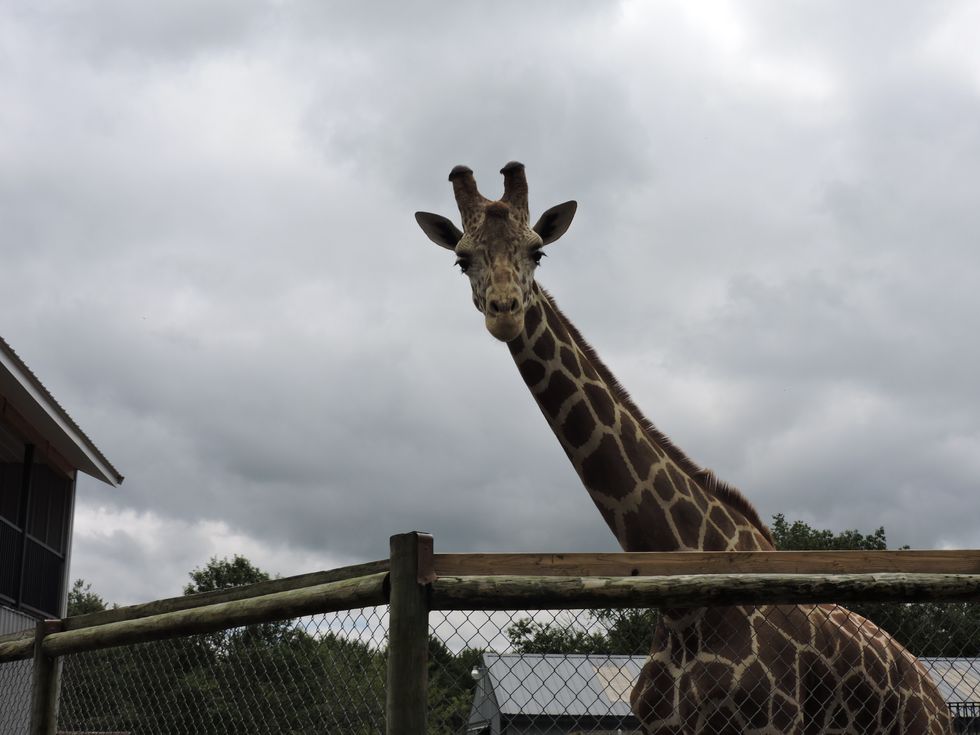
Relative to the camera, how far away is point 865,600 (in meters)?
3.04

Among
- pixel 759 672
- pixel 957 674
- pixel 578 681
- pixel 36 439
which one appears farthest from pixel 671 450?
pixel 36 439

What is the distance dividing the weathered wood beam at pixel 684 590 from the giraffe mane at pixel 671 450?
2325 mm

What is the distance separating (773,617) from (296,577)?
234cm

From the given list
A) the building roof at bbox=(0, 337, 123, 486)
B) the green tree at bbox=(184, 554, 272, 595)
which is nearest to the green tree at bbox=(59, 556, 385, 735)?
the building roof at bbox=(0, 337, 123, 486)

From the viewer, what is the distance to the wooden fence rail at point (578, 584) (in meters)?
2.91

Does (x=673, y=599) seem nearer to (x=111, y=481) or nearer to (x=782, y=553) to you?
(x=782, y=553)

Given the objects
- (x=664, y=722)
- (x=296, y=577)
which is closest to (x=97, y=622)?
(x=296, y=577)

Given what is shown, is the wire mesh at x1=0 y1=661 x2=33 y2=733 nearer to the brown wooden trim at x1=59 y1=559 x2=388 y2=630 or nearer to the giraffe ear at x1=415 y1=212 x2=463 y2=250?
the brown wooden trim at x1=59 y1=559 x2=388 y2=630

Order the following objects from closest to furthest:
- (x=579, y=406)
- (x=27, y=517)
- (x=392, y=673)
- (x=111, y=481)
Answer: (x=392, y=673), (x=579, y=406), (x=27, y=517), (x=111, y=481)

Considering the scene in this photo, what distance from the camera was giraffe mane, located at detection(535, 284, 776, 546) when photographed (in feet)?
17.8

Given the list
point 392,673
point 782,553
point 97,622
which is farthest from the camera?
point 97,622

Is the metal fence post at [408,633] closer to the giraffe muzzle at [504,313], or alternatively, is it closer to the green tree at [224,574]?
the giraffe muzzle at [504,313]

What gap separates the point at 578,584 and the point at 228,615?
1318mm

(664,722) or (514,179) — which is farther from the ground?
(514,179)
